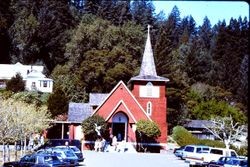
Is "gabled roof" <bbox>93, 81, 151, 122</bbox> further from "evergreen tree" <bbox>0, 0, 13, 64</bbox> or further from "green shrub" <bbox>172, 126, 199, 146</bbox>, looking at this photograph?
"evergreen tree" <bbox>0, 0, 13, 64</bbox>

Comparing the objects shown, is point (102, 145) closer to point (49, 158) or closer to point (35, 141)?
point (35, 141)

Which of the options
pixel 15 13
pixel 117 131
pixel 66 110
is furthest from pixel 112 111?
pixel 15 13

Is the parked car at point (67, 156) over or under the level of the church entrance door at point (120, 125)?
under

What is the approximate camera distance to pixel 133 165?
35.7 meters

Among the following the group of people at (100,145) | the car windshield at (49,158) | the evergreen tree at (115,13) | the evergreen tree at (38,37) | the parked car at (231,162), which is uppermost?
the evergreen tree at (115,13)

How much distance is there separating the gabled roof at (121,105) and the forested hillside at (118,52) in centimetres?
2325

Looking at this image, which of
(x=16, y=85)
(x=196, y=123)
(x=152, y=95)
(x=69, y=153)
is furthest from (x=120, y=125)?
(x=196, y=123)

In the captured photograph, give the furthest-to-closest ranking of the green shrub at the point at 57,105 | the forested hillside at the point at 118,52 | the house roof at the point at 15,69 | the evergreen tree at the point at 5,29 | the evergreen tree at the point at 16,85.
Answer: the evergreen tree at the point at 5,29
the house roof at the point at 15,69
the forested hillside at the point at 118,52
the evergreen tree at the point at 16,85
the green shrub at the point at 57,105

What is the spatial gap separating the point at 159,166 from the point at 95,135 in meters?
20.8

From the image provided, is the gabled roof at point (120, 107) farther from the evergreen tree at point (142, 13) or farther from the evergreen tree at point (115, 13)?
the evergreen tree at point (142, 13)

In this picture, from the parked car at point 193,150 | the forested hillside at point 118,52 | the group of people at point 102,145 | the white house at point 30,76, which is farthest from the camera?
the white house at point 30,76

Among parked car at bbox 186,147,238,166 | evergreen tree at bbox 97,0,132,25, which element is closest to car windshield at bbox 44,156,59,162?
parked car at bbox 186,147,238,166

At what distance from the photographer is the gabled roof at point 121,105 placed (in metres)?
57.2

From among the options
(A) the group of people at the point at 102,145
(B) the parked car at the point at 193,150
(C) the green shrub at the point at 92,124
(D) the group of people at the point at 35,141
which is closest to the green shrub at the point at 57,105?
(C) the green shrub at the point at 92,124
